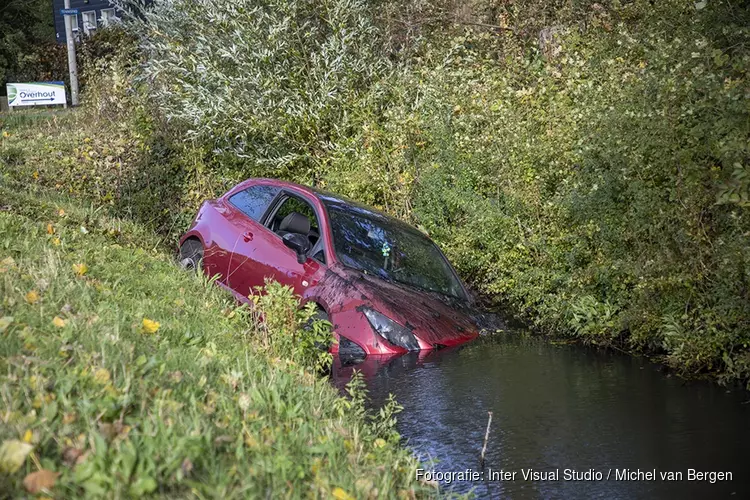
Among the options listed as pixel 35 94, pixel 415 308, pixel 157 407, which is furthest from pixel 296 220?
pixel 35 94

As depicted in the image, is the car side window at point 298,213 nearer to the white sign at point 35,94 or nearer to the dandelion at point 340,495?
the dandelion at point 340,495

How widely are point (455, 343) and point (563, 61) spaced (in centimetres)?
617

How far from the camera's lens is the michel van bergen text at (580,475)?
5582 mm

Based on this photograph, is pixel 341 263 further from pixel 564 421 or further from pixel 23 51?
pixel 23 51

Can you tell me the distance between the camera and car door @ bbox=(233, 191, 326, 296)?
8.69 meters

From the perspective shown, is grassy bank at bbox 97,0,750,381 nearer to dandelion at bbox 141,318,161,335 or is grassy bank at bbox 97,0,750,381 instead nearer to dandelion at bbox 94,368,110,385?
dandelion at bbox 141,318,161,335

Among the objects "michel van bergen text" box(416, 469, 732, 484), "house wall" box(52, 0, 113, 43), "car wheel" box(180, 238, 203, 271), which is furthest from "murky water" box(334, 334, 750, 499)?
"house wall" box(52, 0, 113, 43)

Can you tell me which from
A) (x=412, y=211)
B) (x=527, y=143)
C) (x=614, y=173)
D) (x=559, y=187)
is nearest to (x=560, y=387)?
(x=614, y=173)

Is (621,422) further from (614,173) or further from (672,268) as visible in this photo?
(614,173)

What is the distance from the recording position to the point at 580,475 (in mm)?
5684

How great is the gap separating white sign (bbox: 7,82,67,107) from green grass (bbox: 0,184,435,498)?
2365 centimetres

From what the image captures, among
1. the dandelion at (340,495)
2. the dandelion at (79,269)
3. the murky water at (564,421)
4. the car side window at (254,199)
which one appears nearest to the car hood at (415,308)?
the murky water at (564,421)

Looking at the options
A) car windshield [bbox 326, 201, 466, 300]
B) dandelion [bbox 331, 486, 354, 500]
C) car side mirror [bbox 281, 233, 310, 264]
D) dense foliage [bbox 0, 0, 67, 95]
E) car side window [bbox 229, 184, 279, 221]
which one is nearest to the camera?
dandelion [bbox 331, 486, 354, 500]

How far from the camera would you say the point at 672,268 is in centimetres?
909
